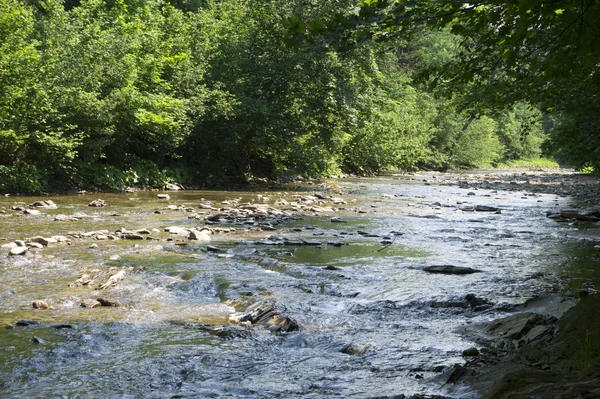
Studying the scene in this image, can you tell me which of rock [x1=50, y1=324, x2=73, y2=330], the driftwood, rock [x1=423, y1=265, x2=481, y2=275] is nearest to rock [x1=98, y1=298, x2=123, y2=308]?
the driftwood

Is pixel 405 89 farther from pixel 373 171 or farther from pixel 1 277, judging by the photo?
pixel 1 277

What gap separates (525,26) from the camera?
379cm

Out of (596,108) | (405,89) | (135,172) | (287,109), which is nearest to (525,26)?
(596,108)

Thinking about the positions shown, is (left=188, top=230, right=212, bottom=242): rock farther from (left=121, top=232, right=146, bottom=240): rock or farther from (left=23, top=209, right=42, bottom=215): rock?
(left=23, top=209, right=42, bottom=215): rock

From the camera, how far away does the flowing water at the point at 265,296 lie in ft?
14.1

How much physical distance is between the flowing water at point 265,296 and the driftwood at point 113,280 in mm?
148

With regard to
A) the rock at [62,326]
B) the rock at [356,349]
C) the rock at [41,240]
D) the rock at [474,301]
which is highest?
the rock at [356,349]

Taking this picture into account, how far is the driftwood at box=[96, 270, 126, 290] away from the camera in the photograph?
717 centimetres

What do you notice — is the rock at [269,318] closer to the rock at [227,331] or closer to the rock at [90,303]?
the rock at [227,331]

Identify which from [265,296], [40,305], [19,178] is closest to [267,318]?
[265,296]

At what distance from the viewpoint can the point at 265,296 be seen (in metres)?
7.01

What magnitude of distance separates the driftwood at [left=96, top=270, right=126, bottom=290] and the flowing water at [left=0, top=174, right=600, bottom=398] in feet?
0.49

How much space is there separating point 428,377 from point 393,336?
4.02 ft

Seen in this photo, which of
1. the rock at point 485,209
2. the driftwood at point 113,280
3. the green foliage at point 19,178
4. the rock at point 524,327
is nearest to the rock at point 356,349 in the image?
the rock at point 524,327
